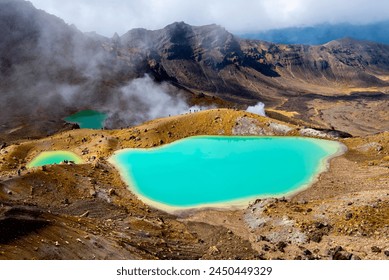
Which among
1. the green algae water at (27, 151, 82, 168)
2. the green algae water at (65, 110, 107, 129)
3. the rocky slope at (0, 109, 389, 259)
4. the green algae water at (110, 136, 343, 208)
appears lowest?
the rocky slope at (0, 109, 389, 259)

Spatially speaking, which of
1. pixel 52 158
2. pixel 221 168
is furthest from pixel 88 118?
pixel 221 168

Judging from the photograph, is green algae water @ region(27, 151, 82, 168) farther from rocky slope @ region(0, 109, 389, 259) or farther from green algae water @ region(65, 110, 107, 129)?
green algae water @ region(65, 110, 107, 129)

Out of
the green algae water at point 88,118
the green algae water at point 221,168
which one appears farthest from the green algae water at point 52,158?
the green algae water at point 88,118

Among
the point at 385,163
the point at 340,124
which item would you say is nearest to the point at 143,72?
the point at 340,124

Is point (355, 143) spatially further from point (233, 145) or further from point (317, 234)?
point (317, 234)

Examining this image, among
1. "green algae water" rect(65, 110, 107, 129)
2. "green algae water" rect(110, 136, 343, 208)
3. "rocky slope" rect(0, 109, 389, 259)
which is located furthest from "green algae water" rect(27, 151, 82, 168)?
"green algae water" rect(65, 110, 107, 129)

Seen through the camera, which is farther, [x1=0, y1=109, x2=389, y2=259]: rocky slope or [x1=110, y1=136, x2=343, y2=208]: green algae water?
[x1=110, y1=136, x2=343, y2=208]: green algae water

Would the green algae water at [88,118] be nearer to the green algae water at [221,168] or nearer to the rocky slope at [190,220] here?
the green algae water at [221,168]

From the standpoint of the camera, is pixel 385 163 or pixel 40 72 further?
pixel 40 72
